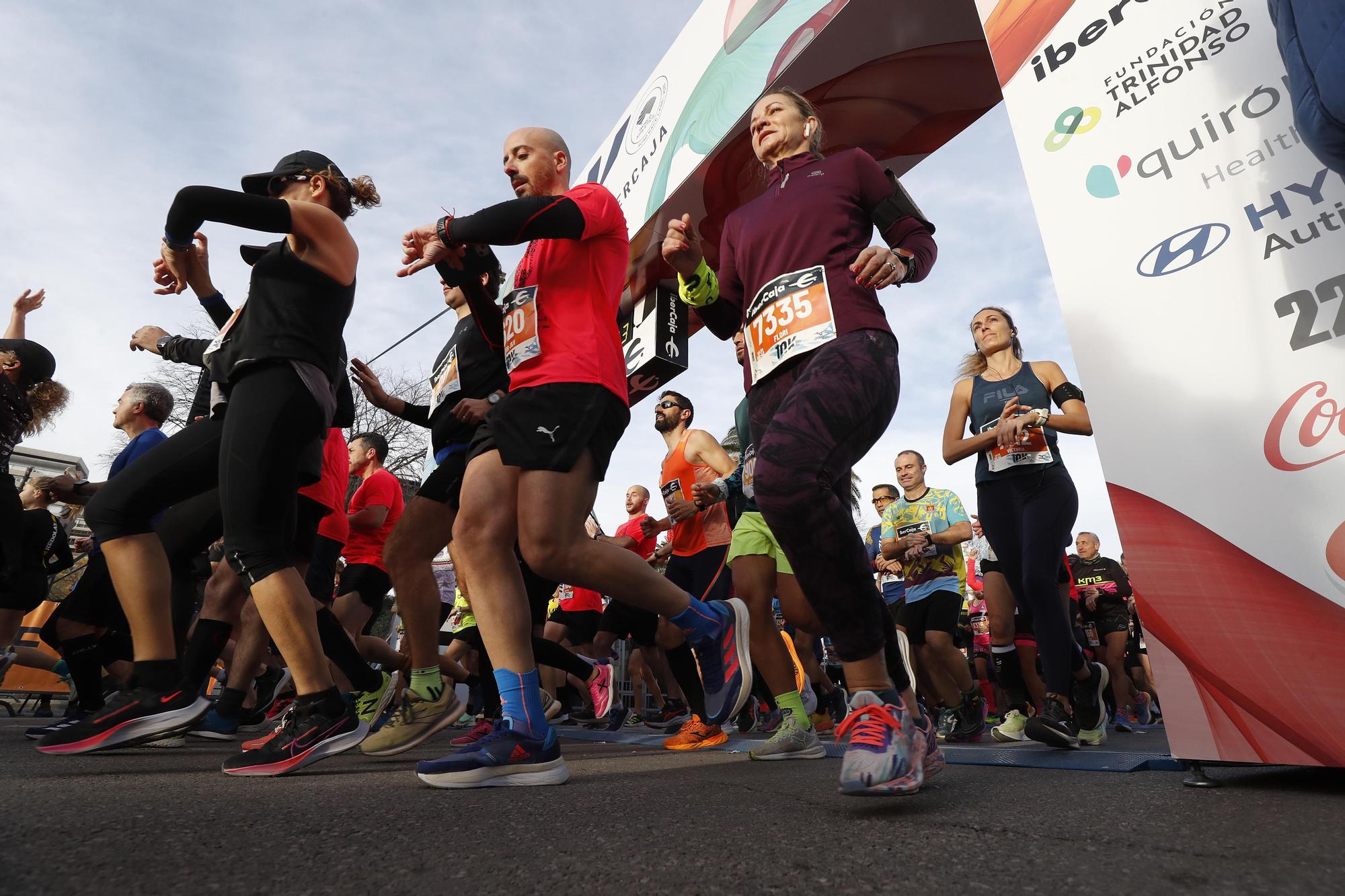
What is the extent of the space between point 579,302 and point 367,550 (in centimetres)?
324

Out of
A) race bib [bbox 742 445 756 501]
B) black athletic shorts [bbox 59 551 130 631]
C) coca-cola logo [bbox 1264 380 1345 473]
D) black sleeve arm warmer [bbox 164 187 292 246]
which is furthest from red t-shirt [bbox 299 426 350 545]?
coca-cola logo [bbox 1264 380 1345 473]

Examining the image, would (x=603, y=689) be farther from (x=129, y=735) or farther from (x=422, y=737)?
(x=129, y=735)

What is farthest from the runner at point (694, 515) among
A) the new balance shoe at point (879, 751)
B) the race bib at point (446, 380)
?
the new balance shoe at point (879, 751)

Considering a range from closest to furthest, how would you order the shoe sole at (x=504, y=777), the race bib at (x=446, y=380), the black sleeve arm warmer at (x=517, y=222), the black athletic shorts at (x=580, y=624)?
the shoe sole at (x=504, y=777) → the black sleeve arm warmer at (x=517, y=222) → the race bib at (x=446, y=380) → the black athletic shorts at (x=580, y=624)

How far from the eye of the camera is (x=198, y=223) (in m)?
2.22

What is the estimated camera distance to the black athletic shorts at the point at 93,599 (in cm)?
428

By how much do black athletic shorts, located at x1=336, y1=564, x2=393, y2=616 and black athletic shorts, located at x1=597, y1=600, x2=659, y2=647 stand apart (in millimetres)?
1536

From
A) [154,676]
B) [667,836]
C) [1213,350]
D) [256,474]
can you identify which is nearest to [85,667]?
[154,676]

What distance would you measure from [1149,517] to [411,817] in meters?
1.75

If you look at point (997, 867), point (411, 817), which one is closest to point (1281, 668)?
point (997, 867)

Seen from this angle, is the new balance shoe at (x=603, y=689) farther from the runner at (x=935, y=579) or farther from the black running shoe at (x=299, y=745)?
the black running shoe at (x=299, y=745)

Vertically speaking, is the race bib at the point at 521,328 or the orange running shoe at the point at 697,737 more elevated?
the race bib at the point at 521,328

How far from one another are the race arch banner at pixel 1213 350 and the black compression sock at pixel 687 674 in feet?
6.56

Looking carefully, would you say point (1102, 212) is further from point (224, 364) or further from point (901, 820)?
point (224, 364)
